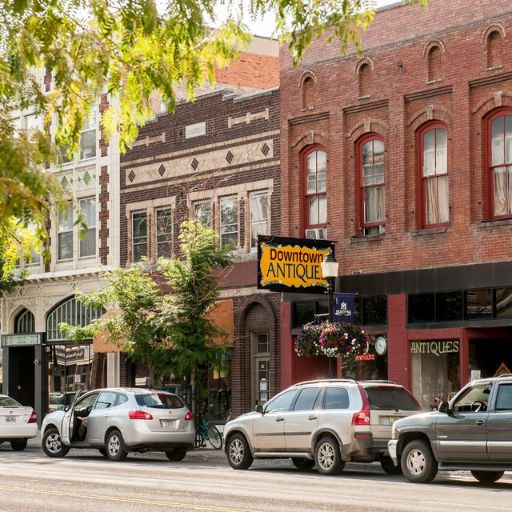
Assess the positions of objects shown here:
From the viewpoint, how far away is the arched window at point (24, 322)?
44.4 meters

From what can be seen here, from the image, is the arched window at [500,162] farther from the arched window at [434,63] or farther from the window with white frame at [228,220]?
the window with white frame at [228,220]

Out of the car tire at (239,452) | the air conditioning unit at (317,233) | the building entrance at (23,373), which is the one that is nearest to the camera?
the car tire at (239,452)

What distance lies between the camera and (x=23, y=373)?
1770 inches

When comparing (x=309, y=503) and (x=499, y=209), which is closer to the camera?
(x=309, y=503)

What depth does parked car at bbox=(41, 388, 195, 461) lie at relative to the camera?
27766 millimetres

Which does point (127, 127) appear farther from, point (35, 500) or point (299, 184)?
point (299, 184)

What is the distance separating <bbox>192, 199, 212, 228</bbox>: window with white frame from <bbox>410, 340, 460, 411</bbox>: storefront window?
8169 millimetres

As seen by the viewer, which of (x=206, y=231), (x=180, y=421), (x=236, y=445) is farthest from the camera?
(x=206, y=231)

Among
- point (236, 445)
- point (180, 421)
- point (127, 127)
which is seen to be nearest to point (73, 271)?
point (180, 421)

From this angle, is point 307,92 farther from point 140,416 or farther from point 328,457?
point 328,457

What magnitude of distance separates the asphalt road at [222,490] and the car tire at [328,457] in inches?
8.3

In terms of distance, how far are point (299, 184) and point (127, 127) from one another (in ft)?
76.5

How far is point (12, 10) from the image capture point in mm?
9734

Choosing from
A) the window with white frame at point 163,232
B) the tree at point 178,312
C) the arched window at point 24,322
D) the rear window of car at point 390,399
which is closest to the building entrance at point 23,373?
the arched window at point 24,322
